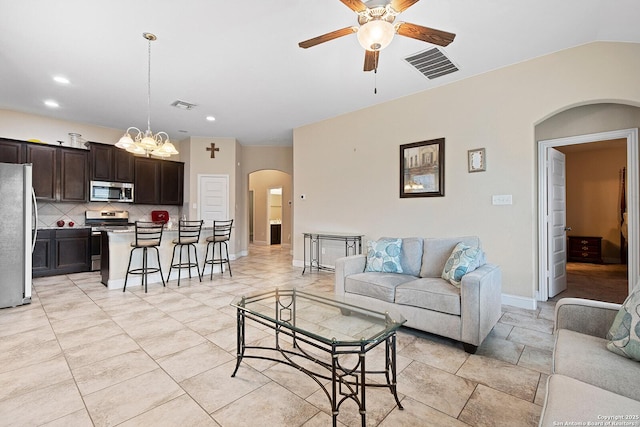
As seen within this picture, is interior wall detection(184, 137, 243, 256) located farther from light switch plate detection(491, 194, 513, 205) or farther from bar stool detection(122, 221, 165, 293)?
light switch plate detection(491, 194, 513, 205)

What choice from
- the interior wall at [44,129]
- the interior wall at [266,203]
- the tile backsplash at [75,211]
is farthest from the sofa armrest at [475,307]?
the interior wall at [266,203]

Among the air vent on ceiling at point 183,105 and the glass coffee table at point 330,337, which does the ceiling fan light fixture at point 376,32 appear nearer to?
the glass coffee table at point 330,337

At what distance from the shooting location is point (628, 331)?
1355mm

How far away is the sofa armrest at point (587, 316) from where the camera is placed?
1629 mm

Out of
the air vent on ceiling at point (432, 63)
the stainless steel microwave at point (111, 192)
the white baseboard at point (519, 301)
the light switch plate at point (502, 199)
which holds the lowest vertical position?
the white baseboard at point (519, 301)

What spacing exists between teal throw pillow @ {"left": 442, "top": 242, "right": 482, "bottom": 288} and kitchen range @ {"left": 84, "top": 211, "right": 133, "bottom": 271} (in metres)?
5.64

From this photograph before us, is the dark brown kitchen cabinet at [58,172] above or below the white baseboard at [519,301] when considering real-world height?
above

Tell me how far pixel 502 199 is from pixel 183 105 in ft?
16.7

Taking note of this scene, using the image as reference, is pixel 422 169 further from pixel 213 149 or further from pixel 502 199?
pixel 213 149

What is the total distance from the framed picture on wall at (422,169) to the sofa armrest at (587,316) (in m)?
2.56

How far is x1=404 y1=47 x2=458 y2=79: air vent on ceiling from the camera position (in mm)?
3342

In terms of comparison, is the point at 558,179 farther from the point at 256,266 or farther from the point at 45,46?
the point at 45,46

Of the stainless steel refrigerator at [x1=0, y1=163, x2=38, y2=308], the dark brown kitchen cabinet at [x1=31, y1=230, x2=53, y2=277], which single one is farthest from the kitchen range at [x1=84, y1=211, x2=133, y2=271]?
the stainless steel refrigerator at [x1=0, y1=163, x2=38, y2=308]

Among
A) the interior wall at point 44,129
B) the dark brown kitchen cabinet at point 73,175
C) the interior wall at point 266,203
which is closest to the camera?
the interior wall at point 44,129
